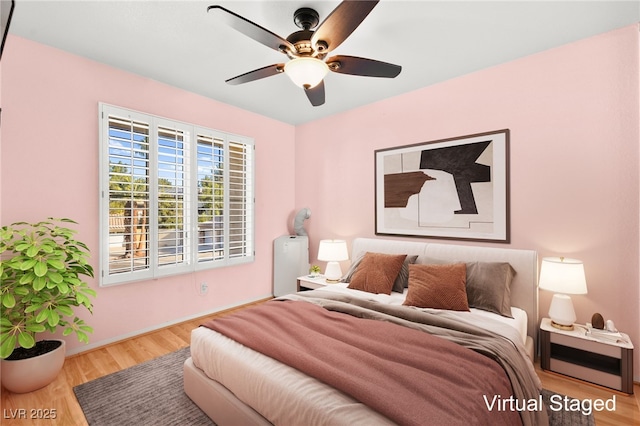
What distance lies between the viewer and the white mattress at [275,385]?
1226 millimetres

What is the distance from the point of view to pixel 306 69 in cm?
188

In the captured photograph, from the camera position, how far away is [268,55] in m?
2.61

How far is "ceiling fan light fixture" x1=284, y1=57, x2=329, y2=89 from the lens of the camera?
1.86 meters

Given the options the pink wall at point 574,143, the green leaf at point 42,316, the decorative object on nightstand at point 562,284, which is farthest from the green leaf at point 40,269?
the decorative object on nightstand at point 562,284

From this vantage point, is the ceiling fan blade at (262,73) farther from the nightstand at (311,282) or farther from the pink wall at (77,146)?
the nightstand at (311,282)

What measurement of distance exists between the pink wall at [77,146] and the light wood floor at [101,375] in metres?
0.23

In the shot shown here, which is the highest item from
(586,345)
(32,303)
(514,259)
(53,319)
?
(514,259)

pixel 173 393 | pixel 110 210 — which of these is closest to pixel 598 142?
pixel 173 393

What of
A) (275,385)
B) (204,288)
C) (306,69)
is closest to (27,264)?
(204,288)

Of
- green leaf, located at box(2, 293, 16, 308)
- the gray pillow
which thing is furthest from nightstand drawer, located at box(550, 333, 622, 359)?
green leaf, located at box(2, 293, 16, 308)

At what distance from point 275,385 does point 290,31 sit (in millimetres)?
2435

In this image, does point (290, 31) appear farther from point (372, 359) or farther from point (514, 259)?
point (514, 259)

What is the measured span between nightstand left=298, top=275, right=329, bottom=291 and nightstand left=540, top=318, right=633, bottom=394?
2095mm

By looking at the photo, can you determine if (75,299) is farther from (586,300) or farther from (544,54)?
(544,54)
